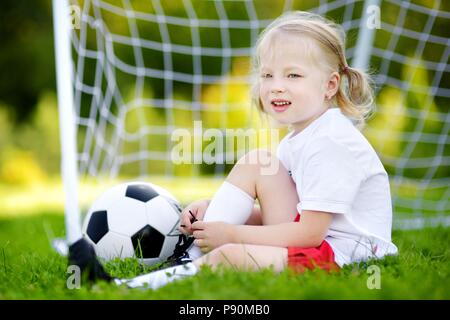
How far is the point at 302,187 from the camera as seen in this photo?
1795mm

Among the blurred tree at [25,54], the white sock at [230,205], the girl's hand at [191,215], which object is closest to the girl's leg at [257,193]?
the white sock at [230,205]

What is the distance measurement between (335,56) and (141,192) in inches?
31.5

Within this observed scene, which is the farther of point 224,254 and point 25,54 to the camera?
point 25,54

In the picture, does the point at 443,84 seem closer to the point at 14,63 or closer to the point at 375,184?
the point at 375,184

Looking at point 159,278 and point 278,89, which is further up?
point 278,89

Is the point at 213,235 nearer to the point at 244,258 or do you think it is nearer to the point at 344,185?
the point at 244,258

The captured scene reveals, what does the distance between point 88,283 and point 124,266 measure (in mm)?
336

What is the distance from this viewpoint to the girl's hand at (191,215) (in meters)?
2.00

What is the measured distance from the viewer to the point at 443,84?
5.66 m

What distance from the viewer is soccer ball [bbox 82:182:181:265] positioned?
2014 millimetres

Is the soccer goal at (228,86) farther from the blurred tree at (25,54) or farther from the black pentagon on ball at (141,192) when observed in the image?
the black pentagon on ball at (141,192)

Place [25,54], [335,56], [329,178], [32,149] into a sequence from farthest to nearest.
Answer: [25,54], [32,149], [335,56], [329,178]
